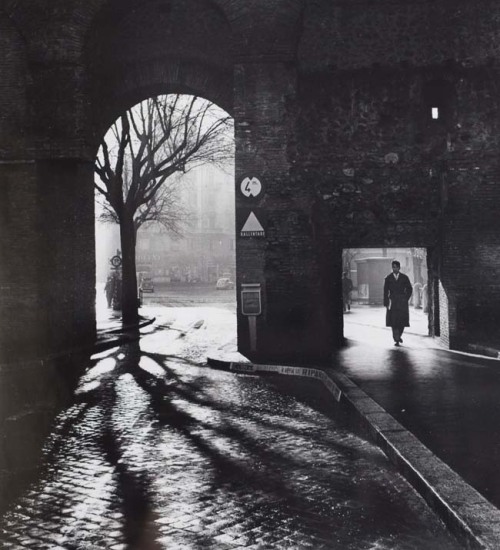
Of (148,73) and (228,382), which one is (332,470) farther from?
(148,73)

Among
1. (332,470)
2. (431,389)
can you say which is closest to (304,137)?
(431,389)

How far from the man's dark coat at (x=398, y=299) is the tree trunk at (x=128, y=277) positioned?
8.58m

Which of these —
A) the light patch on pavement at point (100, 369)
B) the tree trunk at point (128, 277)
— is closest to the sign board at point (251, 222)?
the light patch on pavement at point (100, 369)

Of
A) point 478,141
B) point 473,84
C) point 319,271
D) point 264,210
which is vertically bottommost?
point 319,271

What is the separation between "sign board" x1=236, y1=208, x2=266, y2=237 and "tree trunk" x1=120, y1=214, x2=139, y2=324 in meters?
8.16

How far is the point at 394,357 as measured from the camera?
1124 cm

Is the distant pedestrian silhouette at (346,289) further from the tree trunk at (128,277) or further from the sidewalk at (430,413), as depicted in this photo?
the sidewalk at (430,413)

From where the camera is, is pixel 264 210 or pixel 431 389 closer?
pixel 431 389

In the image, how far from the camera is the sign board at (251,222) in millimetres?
11820

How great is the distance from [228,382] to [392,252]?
30.2m

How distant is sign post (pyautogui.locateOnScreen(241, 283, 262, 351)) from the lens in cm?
1200

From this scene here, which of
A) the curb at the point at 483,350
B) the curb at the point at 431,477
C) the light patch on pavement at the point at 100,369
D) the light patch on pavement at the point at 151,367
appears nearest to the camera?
the curb at the point at 431,477

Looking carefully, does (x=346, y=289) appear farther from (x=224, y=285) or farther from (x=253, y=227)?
(x=224, y=285)

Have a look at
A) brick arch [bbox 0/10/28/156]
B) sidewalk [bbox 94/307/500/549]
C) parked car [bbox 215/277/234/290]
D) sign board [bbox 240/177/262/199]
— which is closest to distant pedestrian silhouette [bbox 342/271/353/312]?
sidewalk [bbox 94/307/500/549]
